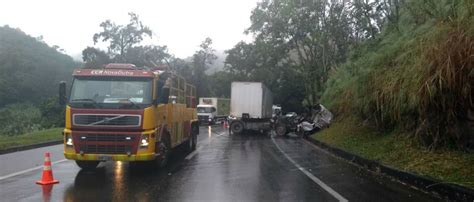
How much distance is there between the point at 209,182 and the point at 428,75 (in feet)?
17.2

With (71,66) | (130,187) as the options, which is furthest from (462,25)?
(71,66)

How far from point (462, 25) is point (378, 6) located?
11762mm

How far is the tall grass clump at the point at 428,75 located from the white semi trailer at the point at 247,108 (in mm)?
15764

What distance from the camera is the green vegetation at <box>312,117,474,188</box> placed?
10.3 metres

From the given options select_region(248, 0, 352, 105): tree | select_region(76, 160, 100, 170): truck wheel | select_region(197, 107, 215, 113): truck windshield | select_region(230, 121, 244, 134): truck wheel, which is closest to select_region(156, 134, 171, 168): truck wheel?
select_region(76, 160, 100, 170): truck wheel

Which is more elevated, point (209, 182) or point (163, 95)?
point (163, 95)

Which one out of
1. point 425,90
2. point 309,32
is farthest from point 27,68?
point 425,90

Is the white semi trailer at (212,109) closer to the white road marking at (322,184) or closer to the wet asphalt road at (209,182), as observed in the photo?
the wet asphalt road at (209,182)

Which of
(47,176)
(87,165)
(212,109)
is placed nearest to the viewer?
(47,176)

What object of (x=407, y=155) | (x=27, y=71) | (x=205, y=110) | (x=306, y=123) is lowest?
(x=407, y=155)

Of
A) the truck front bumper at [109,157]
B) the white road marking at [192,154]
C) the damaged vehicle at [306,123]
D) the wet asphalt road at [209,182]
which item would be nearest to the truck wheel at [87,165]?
the wet asphalt road at [209,182]

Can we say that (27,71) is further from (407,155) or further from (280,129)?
(407,155)

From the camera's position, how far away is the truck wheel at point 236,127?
32.2 metres

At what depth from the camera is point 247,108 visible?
32.2m
